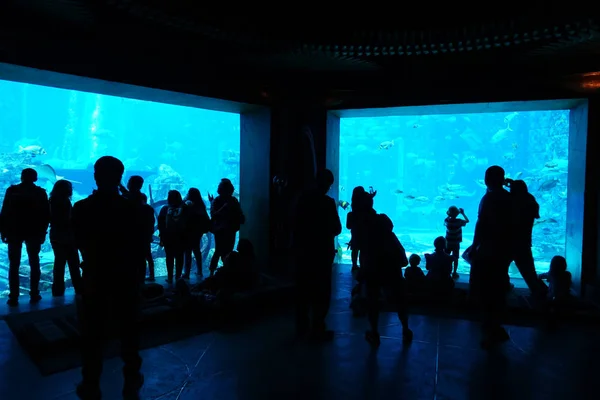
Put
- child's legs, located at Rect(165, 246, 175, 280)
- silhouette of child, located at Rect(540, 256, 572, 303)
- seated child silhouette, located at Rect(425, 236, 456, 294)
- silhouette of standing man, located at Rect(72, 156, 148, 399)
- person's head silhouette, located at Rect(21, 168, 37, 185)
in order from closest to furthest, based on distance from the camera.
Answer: silhouette of standing man, located at Rect(72, 156, 148, 399), silhouette of child, located at Rect(540, 256, 572, 303), person's head silhouette, located at Rect(21, 168, 37, 185), seated child silhouette, located at Rect(425, 236, 456, 294), child's legs, located at Rect(165, 246, 175, 280)

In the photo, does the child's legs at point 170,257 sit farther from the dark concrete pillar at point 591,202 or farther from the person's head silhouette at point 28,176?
the dark concrete pillar at point 591,202

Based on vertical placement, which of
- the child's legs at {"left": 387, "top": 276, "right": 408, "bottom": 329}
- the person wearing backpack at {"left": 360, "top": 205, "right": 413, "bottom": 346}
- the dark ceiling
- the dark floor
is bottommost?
the dark floor

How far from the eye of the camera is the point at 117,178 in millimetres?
3023

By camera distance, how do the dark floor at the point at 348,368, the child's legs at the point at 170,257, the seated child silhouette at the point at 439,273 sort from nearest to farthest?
the dark floor at the point at 348,368 < the seated child silhouette at the point at 439,273 < the child's legs at the point at 170,257

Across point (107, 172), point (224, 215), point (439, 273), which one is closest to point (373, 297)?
point (439, 273)

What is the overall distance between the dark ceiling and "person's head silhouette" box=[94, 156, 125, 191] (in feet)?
6.79

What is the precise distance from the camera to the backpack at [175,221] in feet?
23.0

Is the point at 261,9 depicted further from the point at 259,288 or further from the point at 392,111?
the point at 392,111

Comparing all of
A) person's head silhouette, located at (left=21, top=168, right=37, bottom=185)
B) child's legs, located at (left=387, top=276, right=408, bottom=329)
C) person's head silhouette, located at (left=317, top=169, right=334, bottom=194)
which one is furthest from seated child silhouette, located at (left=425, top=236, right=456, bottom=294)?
person's head silhouette, located at (left=21, top=168, right=37, bottom=185)

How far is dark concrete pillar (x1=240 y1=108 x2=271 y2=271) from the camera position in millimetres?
8234

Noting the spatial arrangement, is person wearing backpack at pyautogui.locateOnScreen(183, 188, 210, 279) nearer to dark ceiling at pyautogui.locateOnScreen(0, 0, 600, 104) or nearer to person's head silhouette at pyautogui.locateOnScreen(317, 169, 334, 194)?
dark ceiling at pyautogui.locateOnScreen(0, 0, 600, 104)

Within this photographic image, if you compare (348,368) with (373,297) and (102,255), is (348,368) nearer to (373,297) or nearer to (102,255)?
(373,297)

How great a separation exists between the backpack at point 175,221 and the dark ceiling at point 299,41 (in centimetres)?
209

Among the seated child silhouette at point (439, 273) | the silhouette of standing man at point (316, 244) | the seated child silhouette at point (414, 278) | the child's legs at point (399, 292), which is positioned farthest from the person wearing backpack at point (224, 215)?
the child's legs at point (399, 292)
